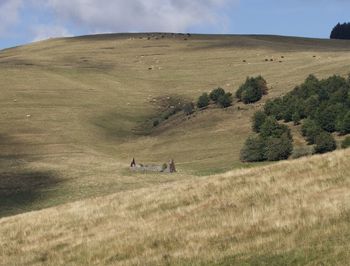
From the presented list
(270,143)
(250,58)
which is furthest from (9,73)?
(270,143)

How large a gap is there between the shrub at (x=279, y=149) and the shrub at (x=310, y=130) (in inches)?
149

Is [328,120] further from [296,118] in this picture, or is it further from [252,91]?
[252,91]

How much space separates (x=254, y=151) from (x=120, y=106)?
161 feet

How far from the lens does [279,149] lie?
62250mm

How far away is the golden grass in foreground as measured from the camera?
50.4 feet

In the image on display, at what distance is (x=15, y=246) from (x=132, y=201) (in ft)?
18.7

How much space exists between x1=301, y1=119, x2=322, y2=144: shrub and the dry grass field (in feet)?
4.21

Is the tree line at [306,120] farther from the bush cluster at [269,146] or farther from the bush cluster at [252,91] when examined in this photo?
the bush cluster at [252,91]

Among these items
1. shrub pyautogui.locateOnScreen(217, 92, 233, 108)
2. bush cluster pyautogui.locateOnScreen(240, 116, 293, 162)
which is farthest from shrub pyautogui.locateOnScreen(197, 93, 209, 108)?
bush cluster pyautogui.locateOnScreen(240, 116, 293, 162)

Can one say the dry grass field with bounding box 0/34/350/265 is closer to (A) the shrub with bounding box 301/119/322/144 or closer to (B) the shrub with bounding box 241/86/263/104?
(A) the shrub with bounding box 301/119/322/144

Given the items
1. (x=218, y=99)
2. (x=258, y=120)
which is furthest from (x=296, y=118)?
(x=218, y=99)

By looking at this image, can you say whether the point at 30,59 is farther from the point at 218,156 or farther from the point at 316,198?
the point at 316,198

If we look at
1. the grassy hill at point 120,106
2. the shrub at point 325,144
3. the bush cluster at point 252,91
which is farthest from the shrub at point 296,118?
the bush cluster at point 252,91

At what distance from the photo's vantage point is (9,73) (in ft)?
420
